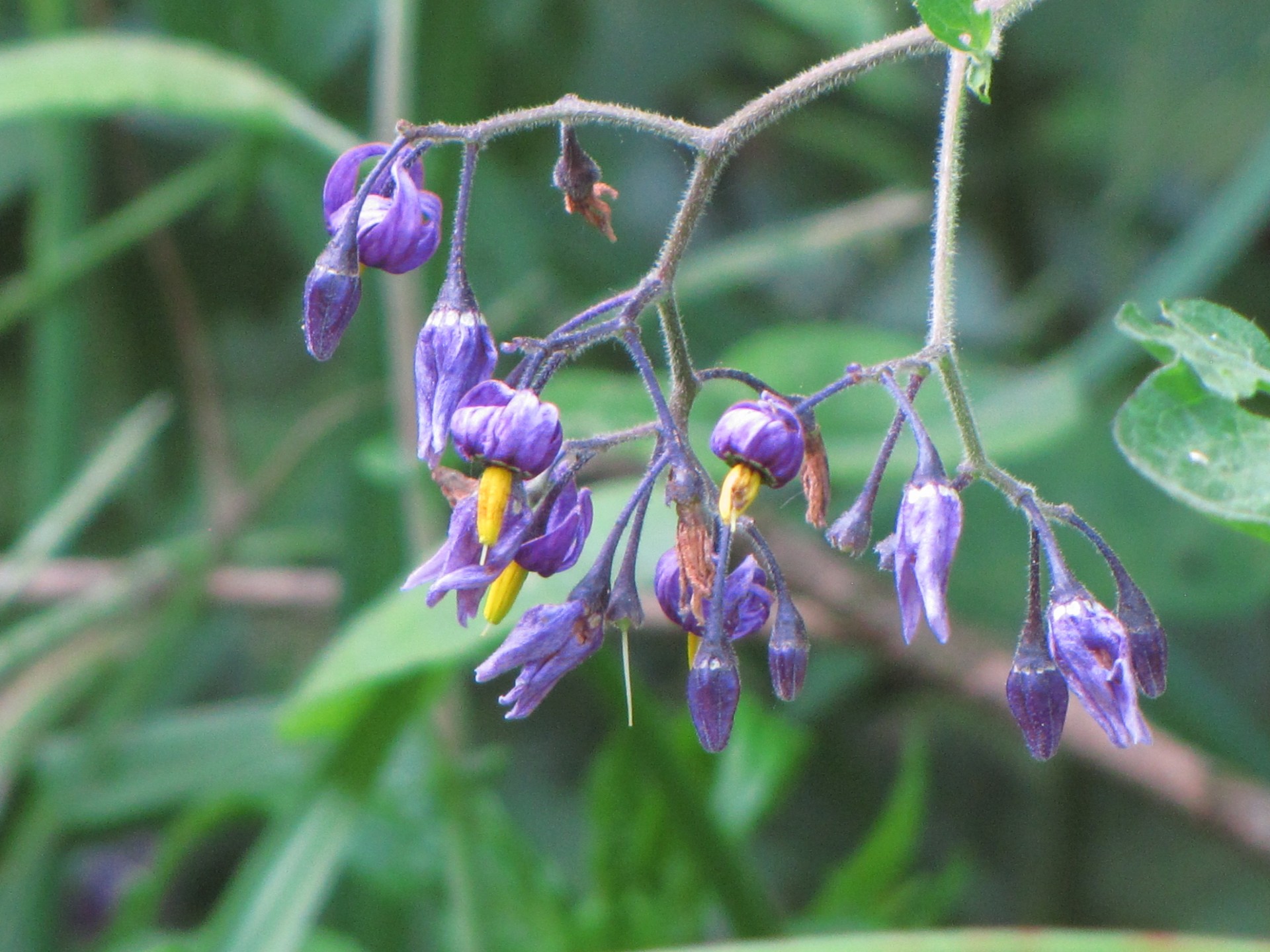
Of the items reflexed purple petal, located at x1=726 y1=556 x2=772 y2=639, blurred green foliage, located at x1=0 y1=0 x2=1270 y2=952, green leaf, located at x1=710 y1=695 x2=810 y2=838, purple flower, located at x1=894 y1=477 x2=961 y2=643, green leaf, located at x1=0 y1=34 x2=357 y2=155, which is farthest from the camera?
green leaf, located at x1=710 y1=695 x2=810 y2=838

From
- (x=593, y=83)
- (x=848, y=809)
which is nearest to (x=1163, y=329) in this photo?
(x=848, y=809)

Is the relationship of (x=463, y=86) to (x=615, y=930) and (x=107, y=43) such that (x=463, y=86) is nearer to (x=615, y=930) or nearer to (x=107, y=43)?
(x=107, y=43)

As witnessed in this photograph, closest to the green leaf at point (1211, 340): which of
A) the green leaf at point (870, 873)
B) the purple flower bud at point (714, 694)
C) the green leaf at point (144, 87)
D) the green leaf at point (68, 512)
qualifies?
the purple flower bud at point (714, 694)

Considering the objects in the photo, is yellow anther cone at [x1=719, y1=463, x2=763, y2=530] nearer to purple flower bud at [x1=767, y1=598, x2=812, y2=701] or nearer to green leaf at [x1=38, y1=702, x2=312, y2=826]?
purple flower bud at [x1=767, y1=598, x2=812, y2=701]

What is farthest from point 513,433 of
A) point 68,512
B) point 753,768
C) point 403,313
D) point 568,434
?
point 68,512

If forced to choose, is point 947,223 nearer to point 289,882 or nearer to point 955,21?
point 955,21

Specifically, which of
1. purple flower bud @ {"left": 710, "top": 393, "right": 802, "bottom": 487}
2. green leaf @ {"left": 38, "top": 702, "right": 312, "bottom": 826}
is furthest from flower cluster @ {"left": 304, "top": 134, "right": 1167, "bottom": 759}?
green leaf @ {"left": 38, "top": 702, "right": 312, "bottom": 826}
